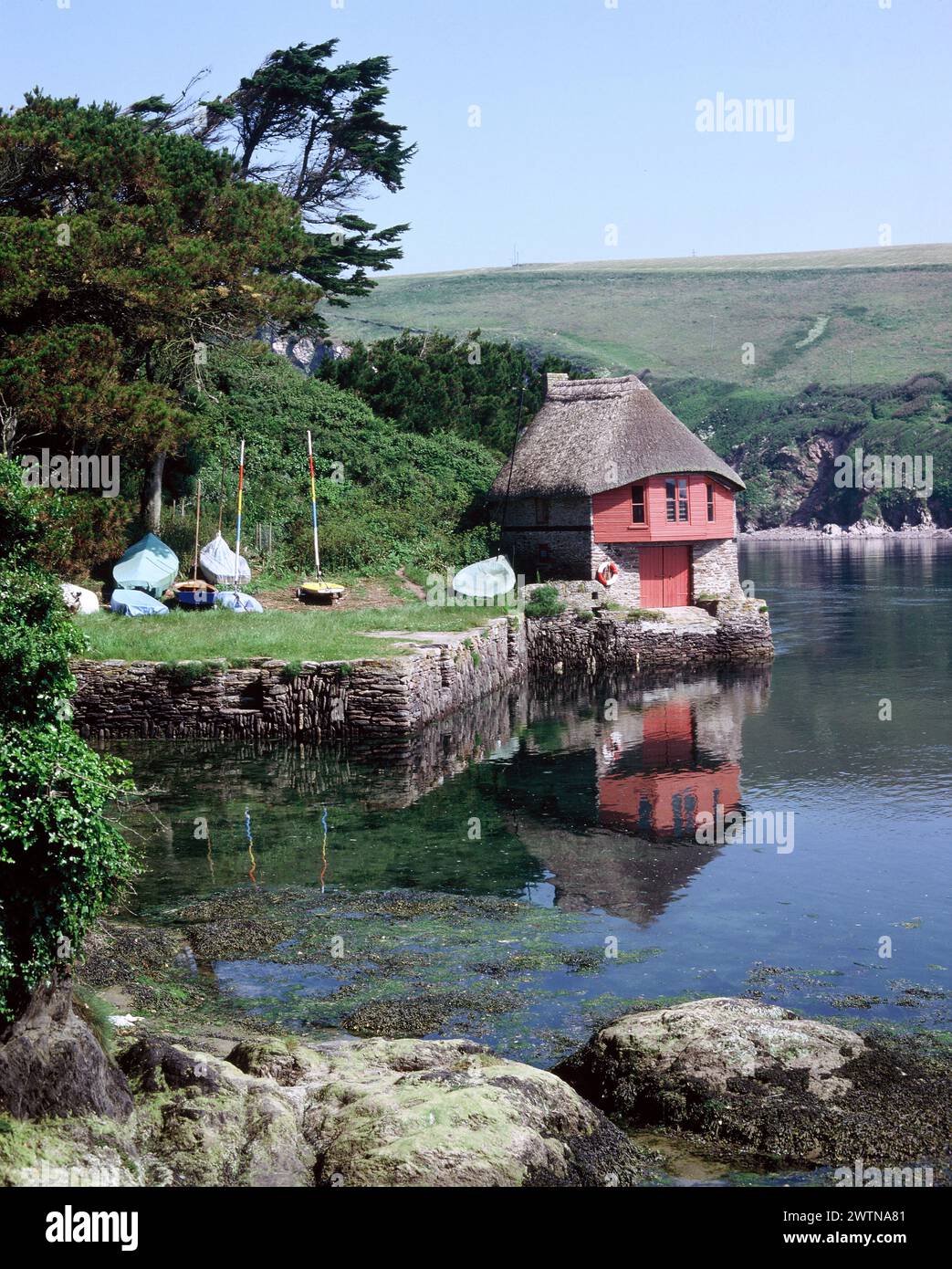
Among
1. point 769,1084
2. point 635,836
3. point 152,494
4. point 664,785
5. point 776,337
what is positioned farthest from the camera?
point 776,337

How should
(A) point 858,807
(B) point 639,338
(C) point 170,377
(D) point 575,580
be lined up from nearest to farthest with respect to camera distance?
(A) point 858,807
(C) point 170,377
(D) point 575,580
(B) point 639,338

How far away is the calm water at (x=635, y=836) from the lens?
1516cm

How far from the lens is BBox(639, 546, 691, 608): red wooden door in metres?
45.3

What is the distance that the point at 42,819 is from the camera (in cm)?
1002

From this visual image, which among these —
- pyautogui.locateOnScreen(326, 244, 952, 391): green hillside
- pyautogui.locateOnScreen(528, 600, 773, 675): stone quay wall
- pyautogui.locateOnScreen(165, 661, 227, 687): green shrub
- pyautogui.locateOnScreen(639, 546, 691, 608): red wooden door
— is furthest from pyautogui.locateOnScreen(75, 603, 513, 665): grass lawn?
pyautogui.locateOnScreen(326, 244, 952, 391): green hillside

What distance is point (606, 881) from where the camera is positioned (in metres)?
19.3

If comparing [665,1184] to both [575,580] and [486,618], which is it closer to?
[486,618]

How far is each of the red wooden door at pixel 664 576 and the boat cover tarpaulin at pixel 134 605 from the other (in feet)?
54.7

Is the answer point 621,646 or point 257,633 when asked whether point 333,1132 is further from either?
point 621,646

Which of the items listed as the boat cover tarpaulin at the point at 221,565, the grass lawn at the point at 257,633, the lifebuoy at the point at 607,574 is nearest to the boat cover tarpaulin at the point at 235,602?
the grass lawn at the point at 257,633

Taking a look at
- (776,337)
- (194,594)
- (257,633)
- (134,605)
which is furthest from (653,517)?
(776,337)

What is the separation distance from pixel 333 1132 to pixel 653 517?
1419 inches
